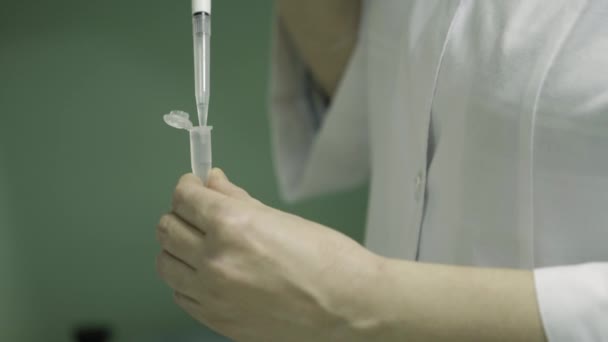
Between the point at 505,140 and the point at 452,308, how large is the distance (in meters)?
0.12

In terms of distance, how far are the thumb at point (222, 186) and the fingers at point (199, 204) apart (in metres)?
0.01

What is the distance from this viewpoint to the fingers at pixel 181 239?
0.34 meters

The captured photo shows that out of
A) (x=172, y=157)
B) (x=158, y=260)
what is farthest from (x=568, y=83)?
(x=172, y=157)

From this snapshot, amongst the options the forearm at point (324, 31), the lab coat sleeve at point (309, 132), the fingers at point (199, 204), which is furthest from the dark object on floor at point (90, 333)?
the fingers at point (199, 204)

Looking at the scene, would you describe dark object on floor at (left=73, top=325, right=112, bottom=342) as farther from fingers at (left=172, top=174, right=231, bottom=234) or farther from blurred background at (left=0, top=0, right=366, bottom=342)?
fingers at (left=172, top=174, right=231, bottom=234)

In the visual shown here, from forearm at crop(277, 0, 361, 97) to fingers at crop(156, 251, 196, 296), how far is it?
0.37 metres

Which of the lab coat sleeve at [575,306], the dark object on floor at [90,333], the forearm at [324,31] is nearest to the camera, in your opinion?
the lab coat sleeve at [575,306]

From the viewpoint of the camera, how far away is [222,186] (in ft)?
1.22

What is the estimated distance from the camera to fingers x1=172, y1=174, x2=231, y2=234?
333 mm

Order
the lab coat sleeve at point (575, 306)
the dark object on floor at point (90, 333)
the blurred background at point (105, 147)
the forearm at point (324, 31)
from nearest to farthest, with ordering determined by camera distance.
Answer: the lab coat sleeve at point (575, 306) < the forearm at point (324, 31) < the blurred background at point (105, 147) < the dark object on floor at point (90, 333)

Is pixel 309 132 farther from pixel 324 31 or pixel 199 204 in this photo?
pixel 199 204

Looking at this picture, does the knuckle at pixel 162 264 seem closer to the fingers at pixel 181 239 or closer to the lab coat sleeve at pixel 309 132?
the fingers at pixel 181 239

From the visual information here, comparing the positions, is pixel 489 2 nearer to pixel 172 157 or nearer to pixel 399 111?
pixel 399 111

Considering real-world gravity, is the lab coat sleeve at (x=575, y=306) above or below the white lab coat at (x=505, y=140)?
below
